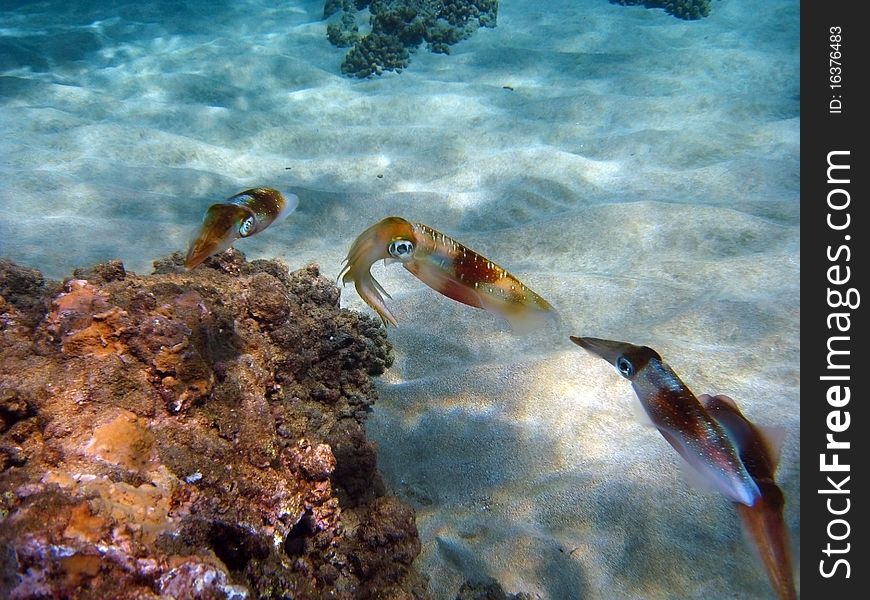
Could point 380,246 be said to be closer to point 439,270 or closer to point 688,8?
point 439,270

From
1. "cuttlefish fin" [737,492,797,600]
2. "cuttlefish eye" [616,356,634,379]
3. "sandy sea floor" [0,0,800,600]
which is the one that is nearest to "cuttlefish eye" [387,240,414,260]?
"cuttlefish eye" [616,356,634,379]

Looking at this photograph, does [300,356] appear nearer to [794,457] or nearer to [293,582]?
[293,582]

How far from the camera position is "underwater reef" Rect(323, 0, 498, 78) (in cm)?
987

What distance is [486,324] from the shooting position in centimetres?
433

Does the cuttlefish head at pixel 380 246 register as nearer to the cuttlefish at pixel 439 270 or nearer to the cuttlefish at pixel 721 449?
the cuttlefish at pixel 439 270

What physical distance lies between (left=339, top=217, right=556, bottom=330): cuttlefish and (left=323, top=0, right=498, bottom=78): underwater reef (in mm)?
8797

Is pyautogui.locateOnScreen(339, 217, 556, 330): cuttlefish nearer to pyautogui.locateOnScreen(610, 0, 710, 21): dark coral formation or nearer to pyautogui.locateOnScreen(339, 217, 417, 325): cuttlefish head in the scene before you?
pyautogui.locateOnScreen(339, 217, 417, 325): cuttlefish head

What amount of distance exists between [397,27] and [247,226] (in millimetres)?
9945

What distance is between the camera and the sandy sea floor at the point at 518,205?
2969mm

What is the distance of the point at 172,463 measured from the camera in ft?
6.17

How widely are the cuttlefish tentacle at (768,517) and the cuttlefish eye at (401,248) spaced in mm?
1209
